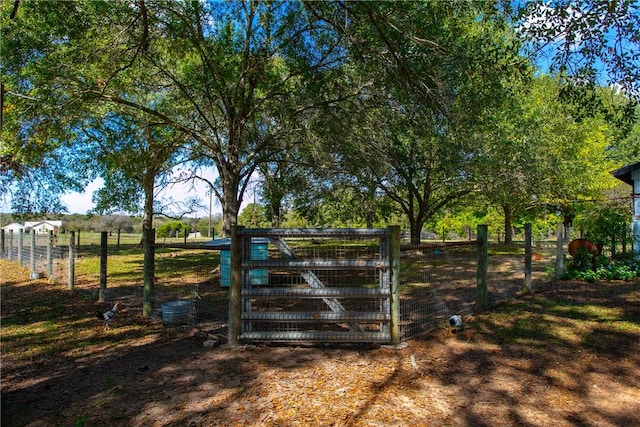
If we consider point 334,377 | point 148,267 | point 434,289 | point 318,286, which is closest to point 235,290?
point 318,286

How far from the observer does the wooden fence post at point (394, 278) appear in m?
4.57

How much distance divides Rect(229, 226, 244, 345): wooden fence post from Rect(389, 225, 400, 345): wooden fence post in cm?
174

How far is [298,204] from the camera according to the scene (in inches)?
539

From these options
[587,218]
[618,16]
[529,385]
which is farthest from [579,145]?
[529,385]

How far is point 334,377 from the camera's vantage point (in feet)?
12.3

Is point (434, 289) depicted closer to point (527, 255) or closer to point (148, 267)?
point (527, 255)

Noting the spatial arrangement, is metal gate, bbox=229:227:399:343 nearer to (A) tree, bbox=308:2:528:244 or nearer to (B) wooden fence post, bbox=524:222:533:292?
(A) tree, bbox=308:2:528:244

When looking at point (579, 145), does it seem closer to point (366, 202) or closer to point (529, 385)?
point (366, 202)

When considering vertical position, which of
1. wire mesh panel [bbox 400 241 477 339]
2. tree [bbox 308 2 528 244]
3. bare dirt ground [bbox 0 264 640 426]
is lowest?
bare dirt ground [bbox 0 264 640 426]

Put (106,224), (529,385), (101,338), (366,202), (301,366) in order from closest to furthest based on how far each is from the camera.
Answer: (529,385)
(301,366)
(101,338)
(366,202)
(106,224)

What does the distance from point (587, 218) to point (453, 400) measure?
11438 mm

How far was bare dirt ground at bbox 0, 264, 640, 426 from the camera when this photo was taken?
305 centimetres

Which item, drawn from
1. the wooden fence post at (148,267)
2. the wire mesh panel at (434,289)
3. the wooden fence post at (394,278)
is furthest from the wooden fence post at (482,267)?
the wooden fence post at (148,267)

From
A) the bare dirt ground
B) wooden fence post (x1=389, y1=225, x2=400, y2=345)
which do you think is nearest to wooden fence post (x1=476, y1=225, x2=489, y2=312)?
the bare dirt ground
